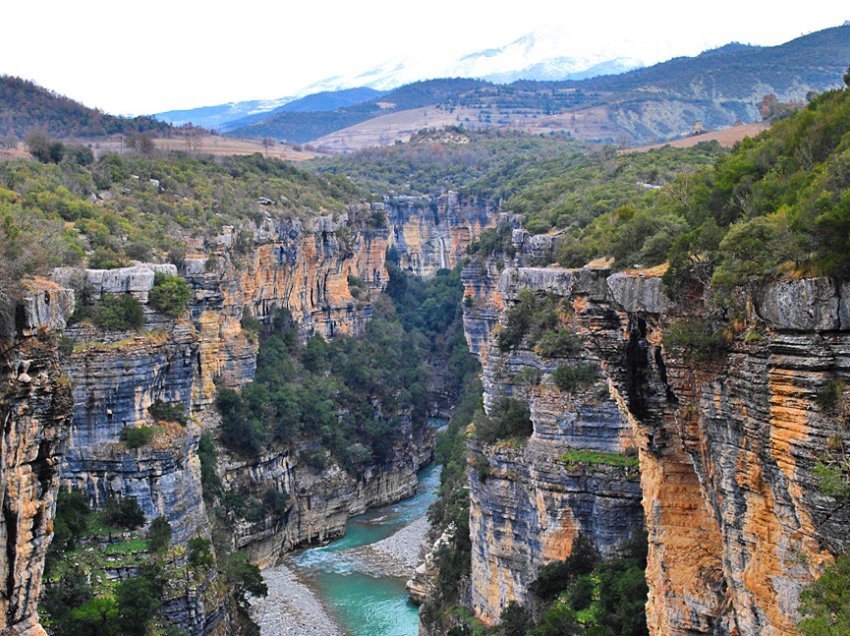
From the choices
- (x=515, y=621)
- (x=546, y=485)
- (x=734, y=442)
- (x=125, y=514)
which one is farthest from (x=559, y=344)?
(x=734, y=442)

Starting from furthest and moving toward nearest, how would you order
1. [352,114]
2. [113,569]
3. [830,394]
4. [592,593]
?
[352,114], [113,569], [592,593], [830,394]

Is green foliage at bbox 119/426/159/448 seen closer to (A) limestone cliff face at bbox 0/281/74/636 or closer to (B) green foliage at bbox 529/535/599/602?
(B) green foliage at bbox 529/535/599/602

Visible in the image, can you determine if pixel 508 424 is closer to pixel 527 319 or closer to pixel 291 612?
pixel 527 319

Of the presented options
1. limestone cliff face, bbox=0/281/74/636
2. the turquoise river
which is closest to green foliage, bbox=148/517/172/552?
the turquoise river

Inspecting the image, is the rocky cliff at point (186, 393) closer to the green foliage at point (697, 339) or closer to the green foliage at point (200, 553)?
the green foliage at point (200, 553)

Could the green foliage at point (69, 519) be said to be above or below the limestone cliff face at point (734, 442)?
below

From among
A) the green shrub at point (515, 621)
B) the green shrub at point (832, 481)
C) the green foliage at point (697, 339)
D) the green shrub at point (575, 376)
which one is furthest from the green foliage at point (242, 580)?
the green shrub at point (832, 481)
